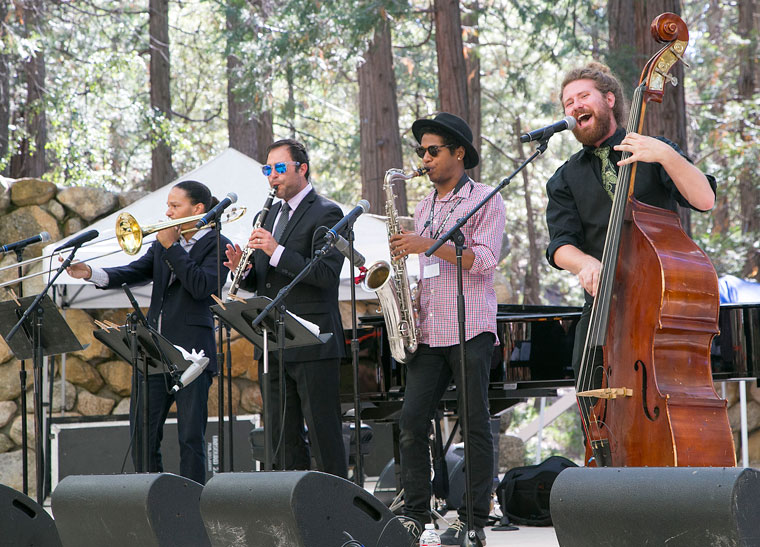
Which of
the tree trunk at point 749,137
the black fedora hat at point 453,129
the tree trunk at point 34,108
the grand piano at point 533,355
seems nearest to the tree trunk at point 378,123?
the tree trunk at point 34,108

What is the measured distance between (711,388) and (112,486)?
2368 millimetres

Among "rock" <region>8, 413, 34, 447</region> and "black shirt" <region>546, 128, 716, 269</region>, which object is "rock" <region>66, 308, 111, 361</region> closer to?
"rock" <region>8, 413, 34, 447</region>

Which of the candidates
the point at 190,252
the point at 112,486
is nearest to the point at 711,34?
the point at 190,252

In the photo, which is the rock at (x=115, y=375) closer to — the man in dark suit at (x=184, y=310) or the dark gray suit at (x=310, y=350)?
the man in dark suit at (x=184, y=310)

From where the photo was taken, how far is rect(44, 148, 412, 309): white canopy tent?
301 inches

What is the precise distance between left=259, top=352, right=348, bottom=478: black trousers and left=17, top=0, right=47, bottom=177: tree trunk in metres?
9.86

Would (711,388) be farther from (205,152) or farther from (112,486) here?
(205,152)

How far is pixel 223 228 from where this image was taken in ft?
26.1

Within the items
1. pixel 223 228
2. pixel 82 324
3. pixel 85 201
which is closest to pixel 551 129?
pixel 223 228

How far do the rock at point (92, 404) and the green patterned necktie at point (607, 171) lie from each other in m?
6.37

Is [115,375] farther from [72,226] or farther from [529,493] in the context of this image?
[529,493]

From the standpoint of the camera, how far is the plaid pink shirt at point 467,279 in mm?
4488

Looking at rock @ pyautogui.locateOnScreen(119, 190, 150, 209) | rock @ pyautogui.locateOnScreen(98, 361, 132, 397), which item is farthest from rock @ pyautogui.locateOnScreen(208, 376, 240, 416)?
rock @ pyautogui.locateOnScreen(119, 190, 150, 209)

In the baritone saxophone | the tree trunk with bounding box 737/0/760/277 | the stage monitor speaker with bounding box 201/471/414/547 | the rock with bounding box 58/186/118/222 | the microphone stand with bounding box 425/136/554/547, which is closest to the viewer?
the stage monitor speaker with bounding box 201/471/414/547
